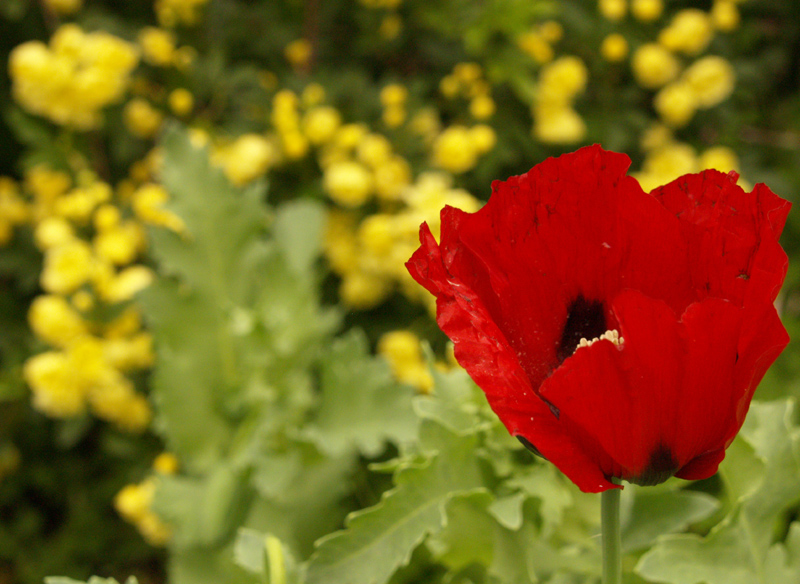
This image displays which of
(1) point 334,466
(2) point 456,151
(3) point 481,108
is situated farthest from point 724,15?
(1) point 334,466

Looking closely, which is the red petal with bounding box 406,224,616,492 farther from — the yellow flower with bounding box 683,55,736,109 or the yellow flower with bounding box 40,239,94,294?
the yellow flower with bounding box 683,55,736,109

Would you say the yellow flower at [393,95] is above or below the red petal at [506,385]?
above

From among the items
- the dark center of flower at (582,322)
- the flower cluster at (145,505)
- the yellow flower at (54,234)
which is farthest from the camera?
the yellow flower at (54,234)

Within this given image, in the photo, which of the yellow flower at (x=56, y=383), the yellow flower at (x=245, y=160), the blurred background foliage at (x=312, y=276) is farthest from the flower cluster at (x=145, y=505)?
the yellow flower at (x=245, y=160)

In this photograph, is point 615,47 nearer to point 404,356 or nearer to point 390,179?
point 390,179

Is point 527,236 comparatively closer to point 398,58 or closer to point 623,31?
point 623,31

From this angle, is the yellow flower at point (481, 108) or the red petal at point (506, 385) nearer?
the red petal at point (506, 385)

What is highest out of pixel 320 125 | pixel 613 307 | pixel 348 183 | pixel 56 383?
pixel 320 125

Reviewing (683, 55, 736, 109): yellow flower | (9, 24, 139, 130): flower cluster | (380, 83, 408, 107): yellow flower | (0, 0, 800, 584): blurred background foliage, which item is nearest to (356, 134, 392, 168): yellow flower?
(0, 0, 800, 584): blurred background foliage

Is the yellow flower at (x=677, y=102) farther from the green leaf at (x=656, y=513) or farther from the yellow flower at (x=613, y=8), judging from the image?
the green leaf at (x=656, y=513)
